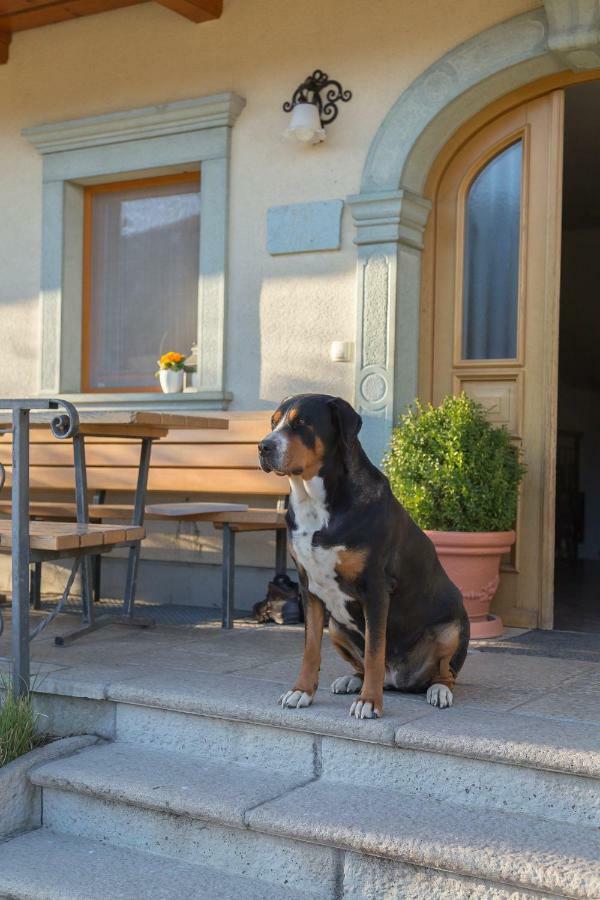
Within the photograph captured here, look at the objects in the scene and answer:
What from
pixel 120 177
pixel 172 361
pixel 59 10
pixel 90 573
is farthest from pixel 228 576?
pixel 59 10

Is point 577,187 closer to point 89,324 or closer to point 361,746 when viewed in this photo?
point 89,324

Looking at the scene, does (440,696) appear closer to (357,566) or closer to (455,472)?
(357,566)

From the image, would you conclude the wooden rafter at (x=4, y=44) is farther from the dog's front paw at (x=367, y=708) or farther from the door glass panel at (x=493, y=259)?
the dog's front paw at (x=367, y=708)

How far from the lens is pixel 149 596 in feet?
21.6

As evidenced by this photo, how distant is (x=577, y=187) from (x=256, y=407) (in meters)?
4.94

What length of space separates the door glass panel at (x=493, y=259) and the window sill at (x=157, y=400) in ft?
4.87

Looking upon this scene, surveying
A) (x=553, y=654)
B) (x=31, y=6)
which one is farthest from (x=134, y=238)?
(x=553, y=654)

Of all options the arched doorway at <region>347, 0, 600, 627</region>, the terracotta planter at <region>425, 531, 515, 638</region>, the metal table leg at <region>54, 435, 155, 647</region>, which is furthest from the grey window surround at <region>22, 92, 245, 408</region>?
the terracotta planter at <region>425, 531, 515, 638</region>

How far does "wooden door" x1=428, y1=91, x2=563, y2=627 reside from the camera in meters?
5.55

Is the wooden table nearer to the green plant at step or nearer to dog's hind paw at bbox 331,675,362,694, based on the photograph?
the green plant at step

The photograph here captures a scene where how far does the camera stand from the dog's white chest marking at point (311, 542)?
337 cm

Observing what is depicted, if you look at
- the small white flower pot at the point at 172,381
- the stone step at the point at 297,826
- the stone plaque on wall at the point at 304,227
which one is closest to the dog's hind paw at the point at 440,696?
the stone step at the point at 297,826

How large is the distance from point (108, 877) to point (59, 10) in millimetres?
5596

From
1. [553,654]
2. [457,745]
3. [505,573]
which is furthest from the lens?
[505,573]
